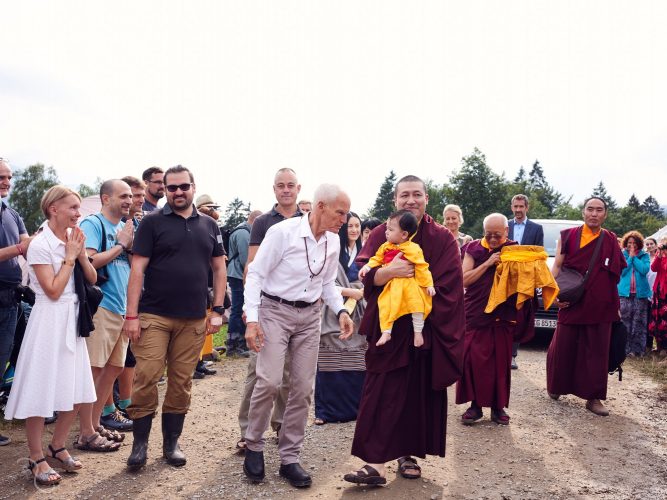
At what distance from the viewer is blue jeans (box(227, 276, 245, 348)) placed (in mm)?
9062

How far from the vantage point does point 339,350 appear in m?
5.80

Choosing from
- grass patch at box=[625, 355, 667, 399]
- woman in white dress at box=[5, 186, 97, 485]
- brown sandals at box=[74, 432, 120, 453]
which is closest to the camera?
woman in white dress at box=[5, 186, 97, 485]

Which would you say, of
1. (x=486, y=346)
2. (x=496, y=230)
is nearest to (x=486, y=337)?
(x=486, y=346)

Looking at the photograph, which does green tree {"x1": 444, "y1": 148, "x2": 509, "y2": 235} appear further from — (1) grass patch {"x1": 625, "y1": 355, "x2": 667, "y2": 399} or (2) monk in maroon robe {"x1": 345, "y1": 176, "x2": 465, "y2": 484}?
(2) monk in maroon robe {"x1": 345, "y1": 176, "x2": 465, "y2": 484}

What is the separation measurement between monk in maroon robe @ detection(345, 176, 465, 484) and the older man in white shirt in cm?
37

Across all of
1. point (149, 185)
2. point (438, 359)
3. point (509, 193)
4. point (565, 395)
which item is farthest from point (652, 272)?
point (509, 193)

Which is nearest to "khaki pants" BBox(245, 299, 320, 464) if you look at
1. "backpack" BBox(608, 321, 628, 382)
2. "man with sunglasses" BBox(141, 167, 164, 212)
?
"man with sunglasses" BBox(141, 167, 164, 212)

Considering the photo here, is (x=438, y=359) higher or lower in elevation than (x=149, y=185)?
lower

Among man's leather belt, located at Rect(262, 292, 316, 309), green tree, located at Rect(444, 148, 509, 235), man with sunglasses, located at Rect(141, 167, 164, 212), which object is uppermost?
green tree, located at Rect(444, 148, 509, 235)

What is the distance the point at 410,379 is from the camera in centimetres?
430

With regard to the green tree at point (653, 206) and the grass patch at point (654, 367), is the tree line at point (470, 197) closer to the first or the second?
the grass patch at point (654, 367)

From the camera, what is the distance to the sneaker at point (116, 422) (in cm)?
527

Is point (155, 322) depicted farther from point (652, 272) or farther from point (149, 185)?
point (652, 272)

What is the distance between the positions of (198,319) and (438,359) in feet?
5.95
